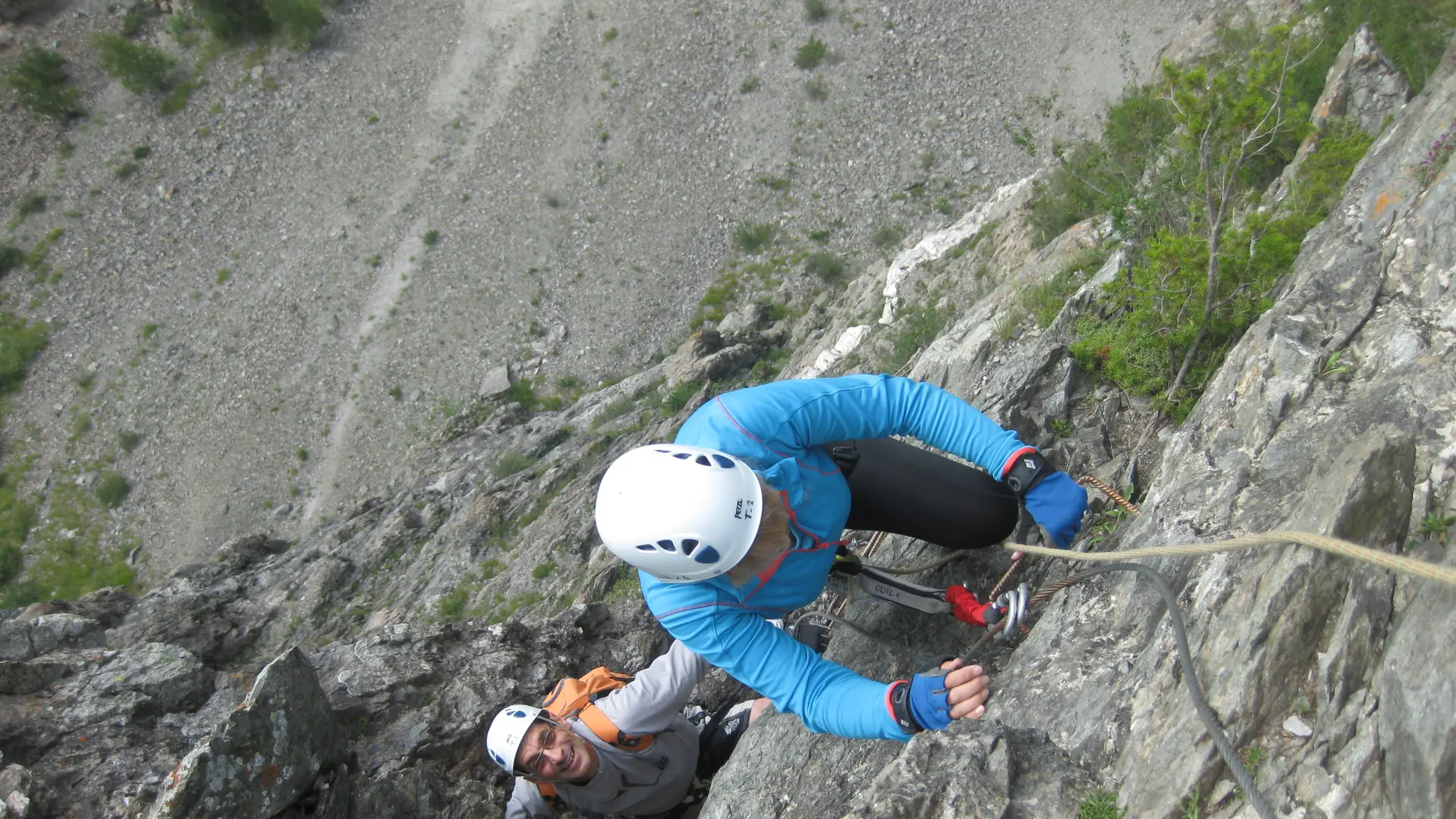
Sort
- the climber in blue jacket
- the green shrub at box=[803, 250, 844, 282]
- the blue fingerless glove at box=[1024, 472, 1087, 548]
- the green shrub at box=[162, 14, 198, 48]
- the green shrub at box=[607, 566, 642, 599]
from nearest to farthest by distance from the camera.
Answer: the climber in blue jacket → the blue fingerless glove at box=[1024, 472, 1087, 548] → the green shrub at box=[607, 566, 642, 599] → the green shrub at box=[803, 250, 844, 282] → the green shrub at box=[162, 14, 198, 48]

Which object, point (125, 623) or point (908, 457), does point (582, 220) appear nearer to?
point (125, 623)

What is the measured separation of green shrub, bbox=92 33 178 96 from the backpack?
3167cm

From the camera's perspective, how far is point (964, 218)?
55.8ft

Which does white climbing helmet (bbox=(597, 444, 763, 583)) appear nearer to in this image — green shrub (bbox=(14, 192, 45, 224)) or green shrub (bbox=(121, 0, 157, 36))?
green shrub (bbox=(14, 192, 45, 224))

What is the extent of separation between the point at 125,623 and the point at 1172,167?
18.5 meters

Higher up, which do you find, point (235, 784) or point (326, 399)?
point (235, 784)

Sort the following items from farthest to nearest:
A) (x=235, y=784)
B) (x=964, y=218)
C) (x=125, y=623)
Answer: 1. (x=964, y=218)
2. (x=125, y=623)
3. (x=235, y=784)

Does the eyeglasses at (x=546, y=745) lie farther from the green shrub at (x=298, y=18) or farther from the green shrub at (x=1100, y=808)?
the green shrub at (x=298, y=18)

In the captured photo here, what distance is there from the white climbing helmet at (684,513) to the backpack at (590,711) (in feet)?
7.05

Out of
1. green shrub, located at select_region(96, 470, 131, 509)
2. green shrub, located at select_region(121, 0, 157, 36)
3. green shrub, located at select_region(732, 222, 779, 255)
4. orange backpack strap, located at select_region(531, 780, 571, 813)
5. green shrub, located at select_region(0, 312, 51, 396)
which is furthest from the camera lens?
green shrub, located at select_region(121, 0, 157, 36)

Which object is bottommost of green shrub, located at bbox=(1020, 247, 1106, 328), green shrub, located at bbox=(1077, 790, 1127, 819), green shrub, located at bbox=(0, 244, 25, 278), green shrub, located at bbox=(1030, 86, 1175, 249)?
green shrub, located at bbox=(1030, 86, 1175, 249)

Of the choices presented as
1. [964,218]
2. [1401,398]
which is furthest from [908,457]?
[964,218]

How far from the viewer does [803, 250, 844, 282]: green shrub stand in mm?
20547

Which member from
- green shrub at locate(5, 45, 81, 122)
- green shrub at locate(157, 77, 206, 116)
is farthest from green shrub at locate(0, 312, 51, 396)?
green shrub at locate(157, 77, 206, 116)
